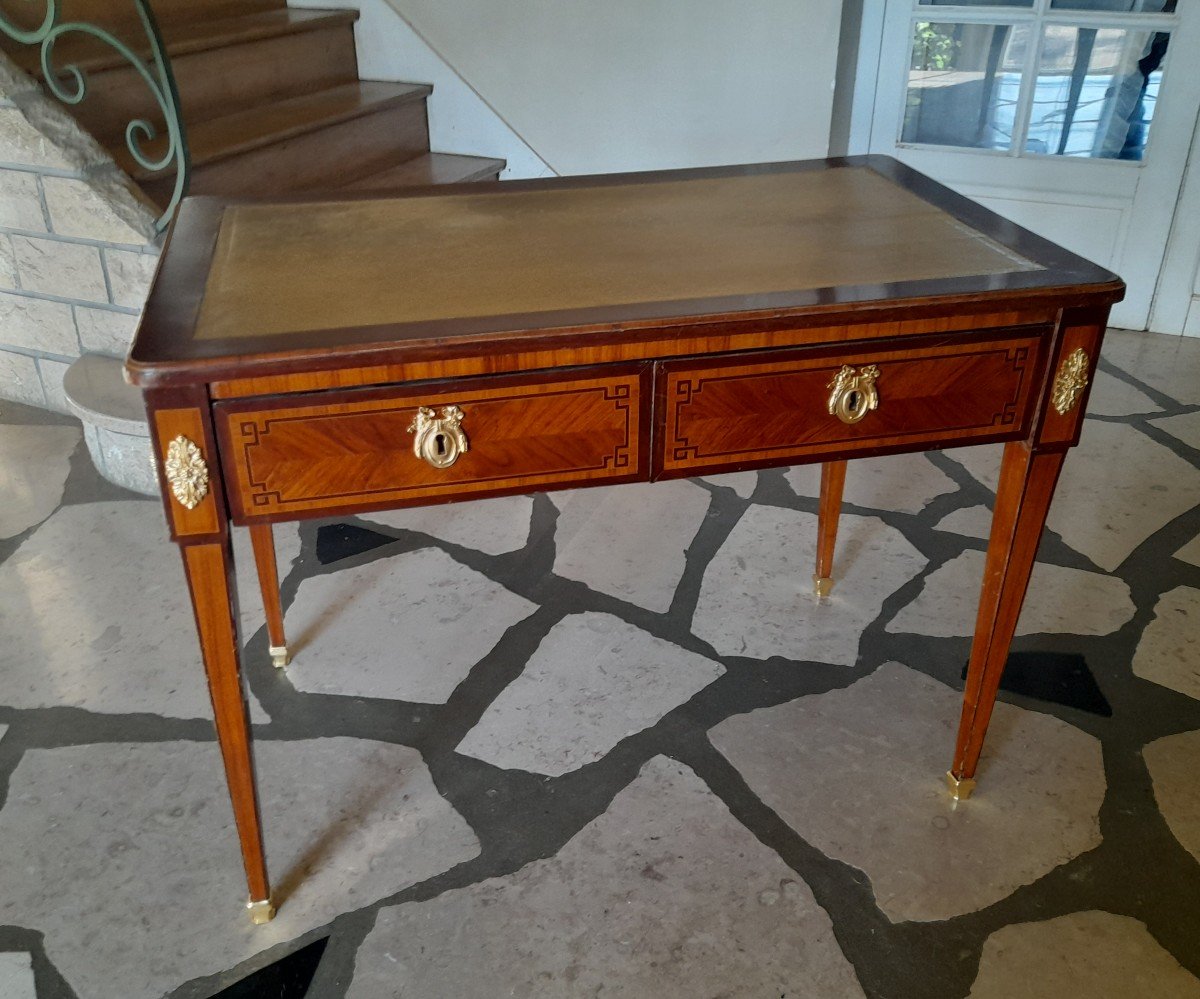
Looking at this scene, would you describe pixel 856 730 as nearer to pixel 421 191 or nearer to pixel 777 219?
pixel 777 219

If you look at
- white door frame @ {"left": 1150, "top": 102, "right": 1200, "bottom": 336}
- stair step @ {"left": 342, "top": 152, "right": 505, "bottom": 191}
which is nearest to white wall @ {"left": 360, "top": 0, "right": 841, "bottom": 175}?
stair step @ {"left": 342, "top": 152, "right": 505, "bottom": 191}

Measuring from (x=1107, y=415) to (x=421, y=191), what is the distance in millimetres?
2031

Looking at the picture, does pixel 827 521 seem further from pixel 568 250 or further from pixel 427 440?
pixel 427 440

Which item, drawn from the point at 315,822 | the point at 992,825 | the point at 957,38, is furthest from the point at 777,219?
the point at 957,38

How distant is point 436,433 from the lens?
121 centimetres

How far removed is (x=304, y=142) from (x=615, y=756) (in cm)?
204

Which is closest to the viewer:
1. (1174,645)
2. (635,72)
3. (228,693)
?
(228,693)

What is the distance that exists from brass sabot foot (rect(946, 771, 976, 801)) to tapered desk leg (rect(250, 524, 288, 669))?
1.17 metres

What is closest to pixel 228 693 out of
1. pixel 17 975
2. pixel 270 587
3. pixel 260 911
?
pixel 260 911

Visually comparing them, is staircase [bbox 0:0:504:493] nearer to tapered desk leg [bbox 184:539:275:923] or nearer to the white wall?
the white wall

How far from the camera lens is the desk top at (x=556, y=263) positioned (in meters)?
1.18

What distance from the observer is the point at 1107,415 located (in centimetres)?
286

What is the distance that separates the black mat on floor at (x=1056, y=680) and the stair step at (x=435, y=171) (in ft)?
6.77

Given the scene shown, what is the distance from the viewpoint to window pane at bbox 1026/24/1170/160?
10.1ft
